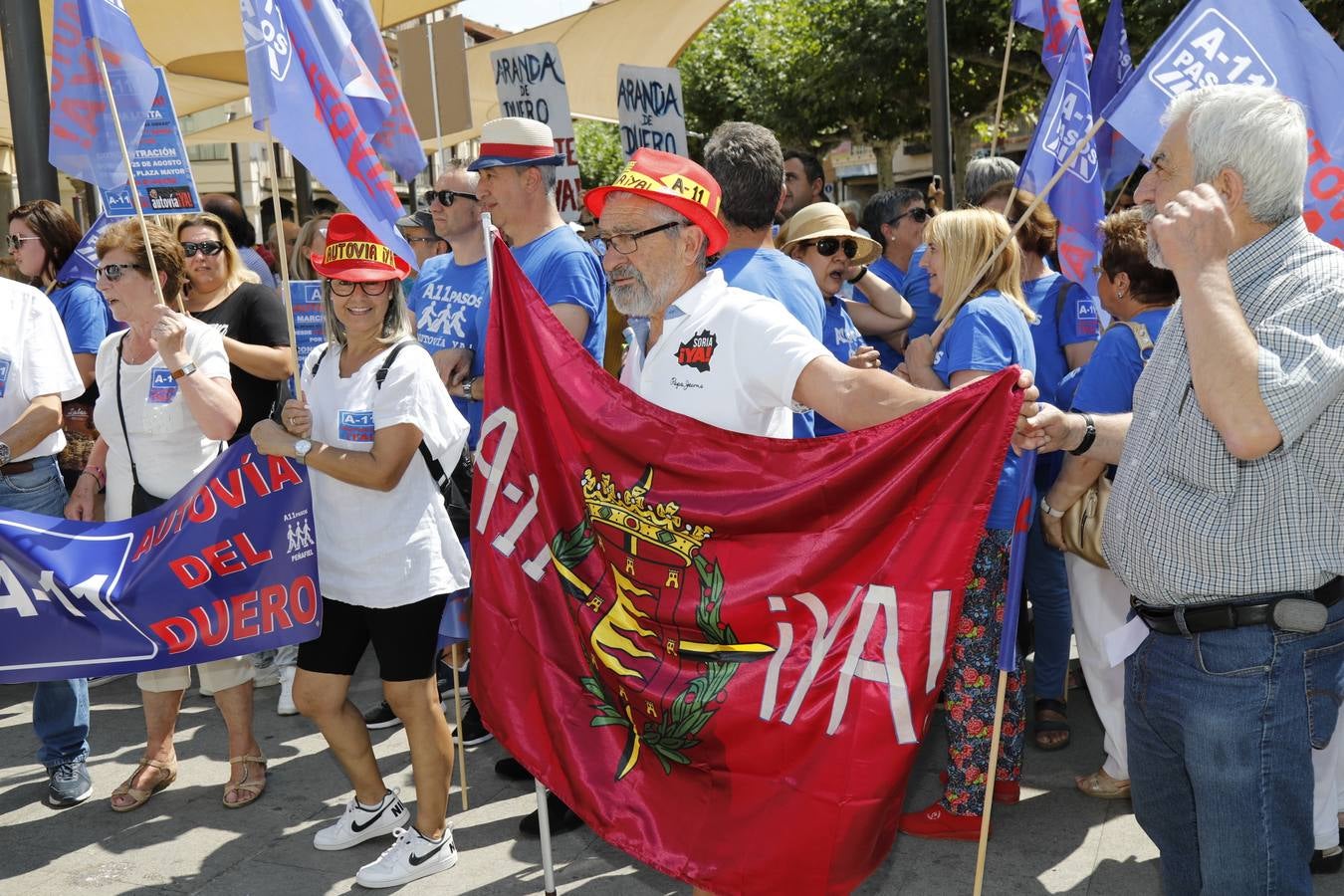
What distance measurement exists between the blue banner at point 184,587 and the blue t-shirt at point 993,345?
82.4 inches

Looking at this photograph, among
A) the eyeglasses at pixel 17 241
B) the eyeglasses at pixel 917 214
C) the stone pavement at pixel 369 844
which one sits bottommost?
the stone pavement at pixel 369 844

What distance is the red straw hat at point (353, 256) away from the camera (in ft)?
12.6

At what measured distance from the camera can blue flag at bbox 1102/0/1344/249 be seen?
11.4 ft

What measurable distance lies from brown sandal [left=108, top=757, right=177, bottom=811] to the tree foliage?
12162 millimetres

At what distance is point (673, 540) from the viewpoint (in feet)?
9.89

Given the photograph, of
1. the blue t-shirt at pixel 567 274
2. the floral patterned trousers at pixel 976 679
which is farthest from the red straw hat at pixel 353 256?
the floral patterned trousers at pixel 976 679

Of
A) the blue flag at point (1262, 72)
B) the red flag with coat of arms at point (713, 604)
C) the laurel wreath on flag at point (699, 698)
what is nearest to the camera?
the red flag with coat of arms at point (713, 604)

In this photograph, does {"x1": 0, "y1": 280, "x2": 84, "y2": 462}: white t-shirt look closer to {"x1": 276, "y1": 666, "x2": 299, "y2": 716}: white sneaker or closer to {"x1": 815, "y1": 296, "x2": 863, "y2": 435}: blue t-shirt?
{"x1": 276, "y1": 666, "x2": 299, "y2": 716}: white sneaker

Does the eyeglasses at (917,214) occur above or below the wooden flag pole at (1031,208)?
above

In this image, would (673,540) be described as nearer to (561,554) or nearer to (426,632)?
(561,554)

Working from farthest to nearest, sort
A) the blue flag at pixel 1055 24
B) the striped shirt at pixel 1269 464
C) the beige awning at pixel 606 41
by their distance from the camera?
the beige awning at pixel 606 41
the blue flag at pixel 1055 24
the striped shirt at pixel 1269 464

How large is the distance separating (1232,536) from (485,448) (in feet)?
6.37

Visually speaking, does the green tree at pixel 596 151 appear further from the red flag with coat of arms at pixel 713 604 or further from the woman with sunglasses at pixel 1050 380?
the red flag with coat of arms at pixel 713 604

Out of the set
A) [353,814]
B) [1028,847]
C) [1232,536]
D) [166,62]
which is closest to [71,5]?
[353,814]
